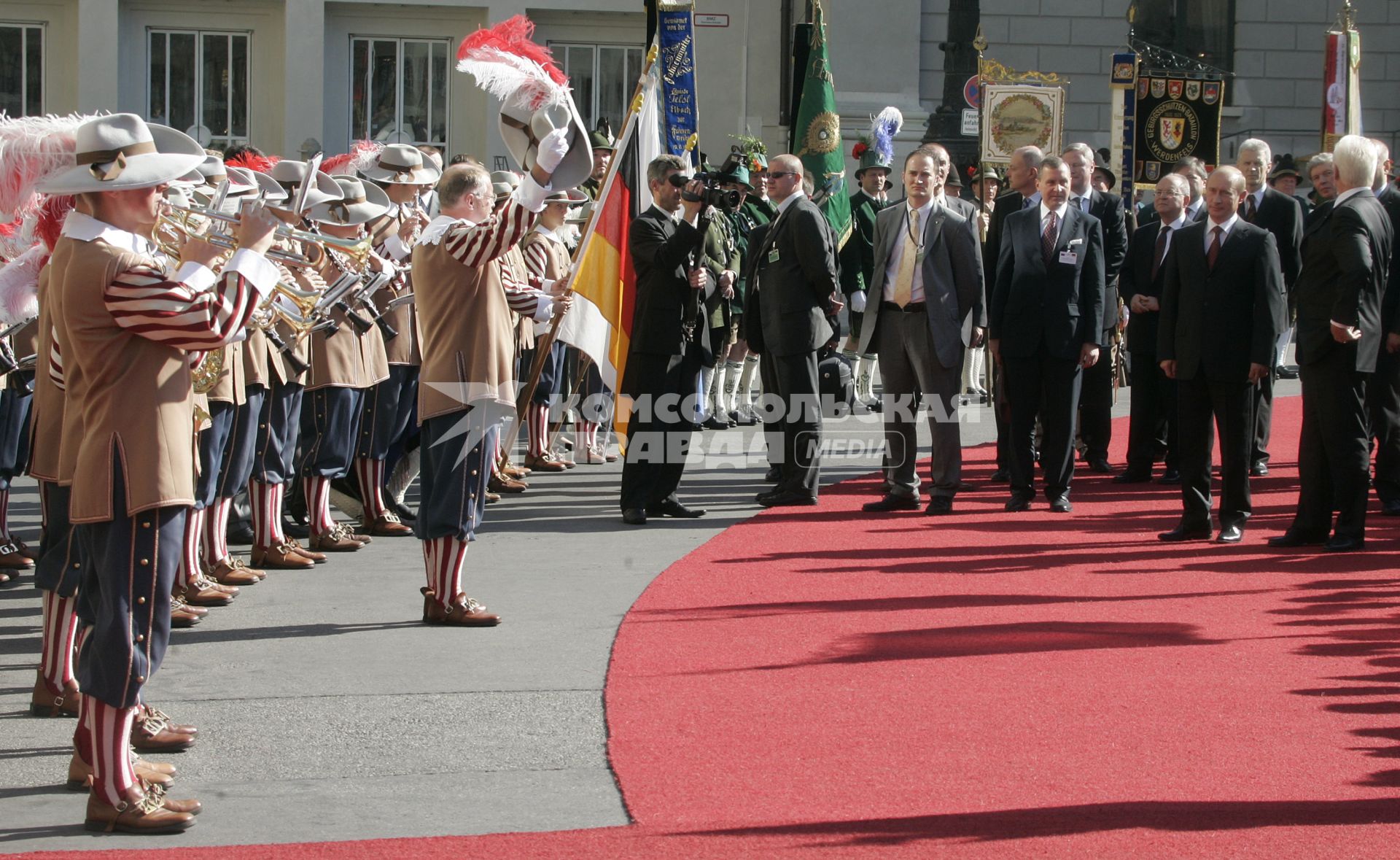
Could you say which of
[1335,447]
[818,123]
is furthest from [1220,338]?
[818,123]

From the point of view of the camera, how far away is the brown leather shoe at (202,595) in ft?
24.4

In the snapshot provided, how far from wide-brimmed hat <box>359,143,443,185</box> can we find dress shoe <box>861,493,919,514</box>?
334cm

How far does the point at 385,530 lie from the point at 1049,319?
4110mm

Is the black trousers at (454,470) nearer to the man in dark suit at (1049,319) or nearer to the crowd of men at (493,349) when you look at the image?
the crowd of men at (493,349)

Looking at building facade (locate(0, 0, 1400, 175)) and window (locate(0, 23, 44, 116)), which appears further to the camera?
window (locate(0, 23, 44, 116))

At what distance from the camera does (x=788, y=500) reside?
10484mm

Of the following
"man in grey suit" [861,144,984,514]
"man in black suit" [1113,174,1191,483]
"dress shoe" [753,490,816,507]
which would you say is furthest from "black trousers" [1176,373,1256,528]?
"dress shoe" [753,490,816,507]

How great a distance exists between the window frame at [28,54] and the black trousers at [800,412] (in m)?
17.5

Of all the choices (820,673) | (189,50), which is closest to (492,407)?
(820,673)

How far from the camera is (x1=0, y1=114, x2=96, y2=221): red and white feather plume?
4992 mm

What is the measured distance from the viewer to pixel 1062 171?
9992 mm

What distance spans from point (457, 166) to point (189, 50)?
18.9 meters

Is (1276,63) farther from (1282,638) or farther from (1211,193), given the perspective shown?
(1282,638)

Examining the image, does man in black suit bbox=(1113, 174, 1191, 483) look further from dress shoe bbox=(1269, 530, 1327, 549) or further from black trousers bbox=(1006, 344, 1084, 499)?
dress shoe bbox=(1269, 530, 1327, 549)
